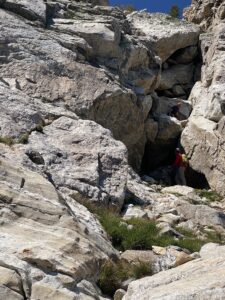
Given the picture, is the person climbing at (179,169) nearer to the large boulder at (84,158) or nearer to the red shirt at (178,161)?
the red shirt at (178,161)

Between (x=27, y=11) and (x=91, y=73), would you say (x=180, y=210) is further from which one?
(x=27, y=11)

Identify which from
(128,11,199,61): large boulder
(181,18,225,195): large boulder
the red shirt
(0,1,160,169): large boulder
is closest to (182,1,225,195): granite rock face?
(181,18,225,195): large boulder

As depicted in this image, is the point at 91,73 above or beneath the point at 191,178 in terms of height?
above

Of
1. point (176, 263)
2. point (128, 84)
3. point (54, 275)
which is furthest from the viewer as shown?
point (128, 84)

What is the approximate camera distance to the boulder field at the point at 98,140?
8.64 metres

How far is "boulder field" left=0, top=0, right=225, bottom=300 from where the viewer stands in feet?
28.3

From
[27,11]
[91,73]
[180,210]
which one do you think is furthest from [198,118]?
[180,210]

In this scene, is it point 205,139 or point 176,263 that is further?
point 205,139

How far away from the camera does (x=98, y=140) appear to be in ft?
66.5

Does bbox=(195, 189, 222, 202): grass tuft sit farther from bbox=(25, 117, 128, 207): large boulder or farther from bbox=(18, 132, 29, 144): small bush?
bbox=(18, 132, 29, 144): small bush

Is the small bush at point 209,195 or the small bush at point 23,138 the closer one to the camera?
the small bush at point 23,138

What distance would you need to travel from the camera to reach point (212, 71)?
36.5m

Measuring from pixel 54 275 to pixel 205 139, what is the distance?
2393 centimetres

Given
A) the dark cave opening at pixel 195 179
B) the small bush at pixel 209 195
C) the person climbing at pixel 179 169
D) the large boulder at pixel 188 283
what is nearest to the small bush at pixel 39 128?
the small bush at pixel 209 195
